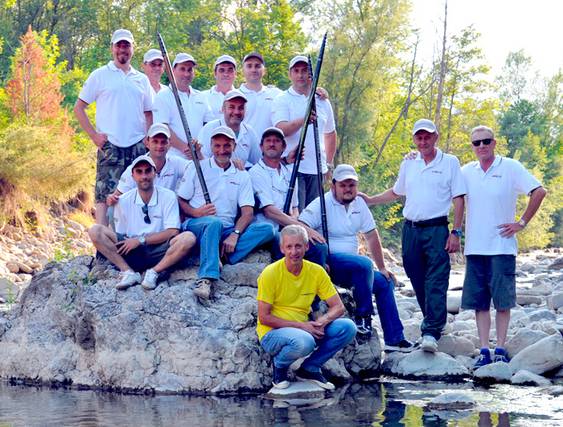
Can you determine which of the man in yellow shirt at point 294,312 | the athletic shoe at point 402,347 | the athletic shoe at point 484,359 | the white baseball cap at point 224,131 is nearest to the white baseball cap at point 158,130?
the white baseball cap at point 224,131

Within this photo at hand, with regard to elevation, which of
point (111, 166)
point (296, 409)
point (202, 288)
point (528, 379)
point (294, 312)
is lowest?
point (296, 409)

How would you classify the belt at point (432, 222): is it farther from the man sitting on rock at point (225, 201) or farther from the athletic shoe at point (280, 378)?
the athletic shoe at point (280, 378)

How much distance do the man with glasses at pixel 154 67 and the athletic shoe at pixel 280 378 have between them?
341 centimetres

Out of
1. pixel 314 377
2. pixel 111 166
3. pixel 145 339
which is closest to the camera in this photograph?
pixel 314 377

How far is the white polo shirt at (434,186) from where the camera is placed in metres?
9.01

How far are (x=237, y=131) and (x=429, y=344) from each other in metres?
2.70

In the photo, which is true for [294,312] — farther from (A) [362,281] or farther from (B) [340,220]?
(B) [340,220]

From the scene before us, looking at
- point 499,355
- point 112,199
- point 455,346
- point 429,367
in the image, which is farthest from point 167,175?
point 499,355

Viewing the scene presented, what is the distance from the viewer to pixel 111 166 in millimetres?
9742

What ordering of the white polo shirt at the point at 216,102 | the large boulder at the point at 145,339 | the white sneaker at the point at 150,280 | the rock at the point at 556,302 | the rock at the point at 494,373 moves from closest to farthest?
the large boulder at the point at 145,339
the rock at the point at 494,373
the white sneaker at the point at 150,280
the white polo shirt at the point at 216,102
the rock at the point at 556,302

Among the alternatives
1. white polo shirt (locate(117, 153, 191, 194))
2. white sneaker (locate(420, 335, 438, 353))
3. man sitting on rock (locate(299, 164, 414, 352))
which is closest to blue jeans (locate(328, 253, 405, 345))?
man sitting on rock (locate(299, 164, 414, 352))

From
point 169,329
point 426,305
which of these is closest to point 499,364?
point 426,305

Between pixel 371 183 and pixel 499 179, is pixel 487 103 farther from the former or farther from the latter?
pixel 499 179

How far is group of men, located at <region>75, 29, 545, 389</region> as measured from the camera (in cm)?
885
